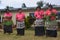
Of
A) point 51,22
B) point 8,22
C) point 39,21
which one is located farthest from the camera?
point 8,22

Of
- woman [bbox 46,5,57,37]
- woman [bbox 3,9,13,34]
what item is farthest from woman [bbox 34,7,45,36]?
woman [bbox 3,9,13,34]

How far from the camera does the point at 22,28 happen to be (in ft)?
54.4

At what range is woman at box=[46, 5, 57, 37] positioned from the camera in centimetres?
1491

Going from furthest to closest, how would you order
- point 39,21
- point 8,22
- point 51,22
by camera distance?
point 8,22
point 39,21
point 51,22

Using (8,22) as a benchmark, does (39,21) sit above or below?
above

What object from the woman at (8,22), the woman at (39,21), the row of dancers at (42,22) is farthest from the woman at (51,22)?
the woman at (8,22)

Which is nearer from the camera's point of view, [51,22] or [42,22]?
[51,22]

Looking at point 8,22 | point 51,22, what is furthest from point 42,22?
point 8,22

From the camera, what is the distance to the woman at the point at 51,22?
48.9 feet

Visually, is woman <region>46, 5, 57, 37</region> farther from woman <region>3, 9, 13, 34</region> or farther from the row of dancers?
woman <region>3, 9, 13, 34</region>

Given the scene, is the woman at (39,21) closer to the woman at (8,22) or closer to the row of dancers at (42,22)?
the row of dancers at (42,22)

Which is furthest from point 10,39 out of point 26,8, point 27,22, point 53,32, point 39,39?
point 26,8

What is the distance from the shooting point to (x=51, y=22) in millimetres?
15047

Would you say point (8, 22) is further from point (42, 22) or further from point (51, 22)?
point (51, 22)
